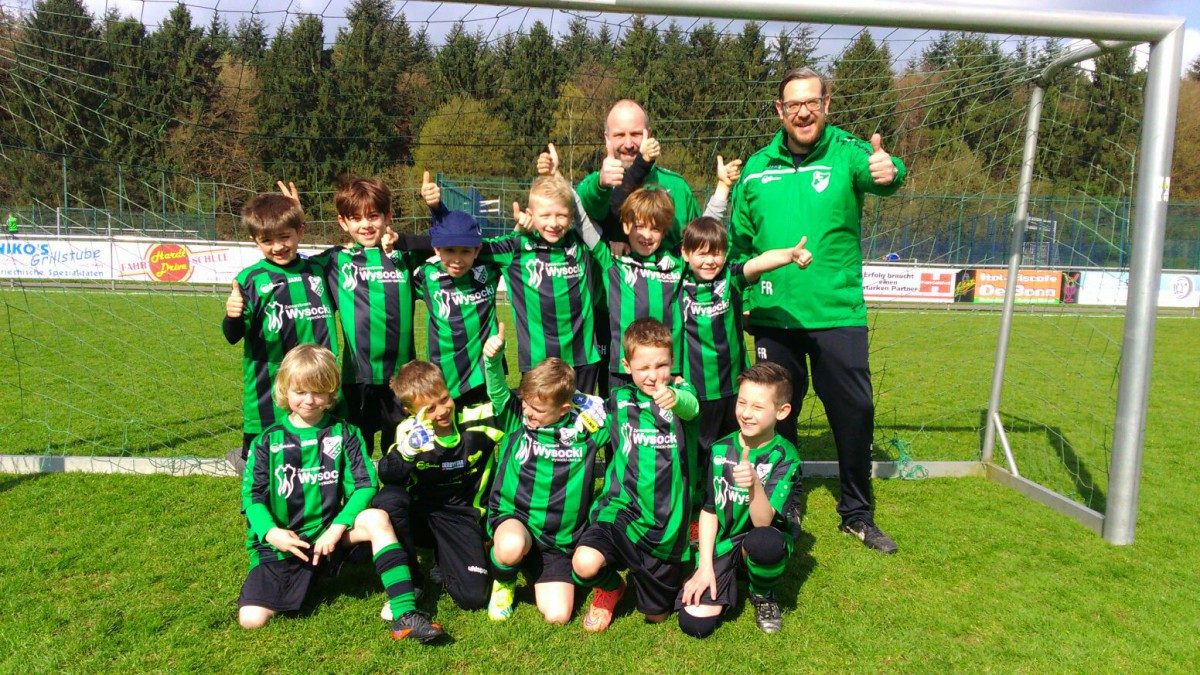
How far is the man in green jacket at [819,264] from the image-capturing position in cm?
327

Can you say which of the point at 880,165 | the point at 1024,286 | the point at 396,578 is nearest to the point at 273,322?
the point at 396,578

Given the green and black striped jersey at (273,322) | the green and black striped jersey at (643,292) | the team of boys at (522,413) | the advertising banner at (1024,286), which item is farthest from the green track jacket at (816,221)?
the advertising banner at (1024,286)

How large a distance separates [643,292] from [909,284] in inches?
568

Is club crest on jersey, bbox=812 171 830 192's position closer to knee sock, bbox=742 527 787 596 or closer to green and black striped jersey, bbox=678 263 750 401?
green and black striped jersey, bbox=678 263 750 401

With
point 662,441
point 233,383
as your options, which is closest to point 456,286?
point 662,441

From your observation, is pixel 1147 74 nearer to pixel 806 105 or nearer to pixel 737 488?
pixel 806 105

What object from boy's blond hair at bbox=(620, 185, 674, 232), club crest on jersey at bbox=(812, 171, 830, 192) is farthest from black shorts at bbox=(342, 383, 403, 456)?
club crest on jersey at bbox=(812, 171, 830, 192)

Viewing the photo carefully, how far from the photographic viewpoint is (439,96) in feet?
14.5

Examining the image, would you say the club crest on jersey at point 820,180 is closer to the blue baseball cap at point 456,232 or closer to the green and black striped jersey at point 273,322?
the blue baseball cap at point 456,232

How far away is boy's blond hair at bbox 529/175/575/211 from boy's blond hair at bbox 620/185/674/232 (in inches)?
9.7

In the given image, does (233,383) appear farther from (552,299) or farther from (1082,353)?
(1082,353)

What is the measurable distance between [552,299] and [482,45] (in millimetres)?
1684

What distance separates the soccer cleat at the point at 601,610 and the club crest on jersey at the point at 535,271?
4.39ft

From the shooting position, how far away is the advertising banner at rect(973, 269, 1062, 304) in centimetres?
1138
